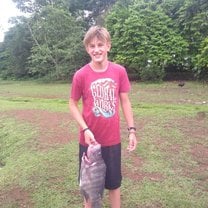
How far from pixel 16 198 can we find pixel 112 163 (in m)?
1.35

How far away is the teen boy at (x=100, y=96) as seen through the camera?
7.86 feet

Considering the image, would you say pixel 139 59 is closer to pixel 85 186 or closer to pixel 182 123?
pixel 182 123

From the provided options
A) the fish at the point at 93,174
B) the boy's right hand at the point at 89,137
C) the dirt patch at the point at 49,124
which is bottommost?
the dirt patch at the point at 49,124

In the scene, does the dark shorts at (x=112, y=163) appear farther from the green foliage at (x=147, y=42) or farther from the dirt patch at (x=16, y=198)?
the green foliage at (x=147, y=42)

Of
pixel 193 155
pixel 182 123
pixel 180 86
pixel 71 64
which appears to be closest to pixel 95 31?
pixel 193 155

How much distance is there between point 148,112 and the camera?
25.3 feet

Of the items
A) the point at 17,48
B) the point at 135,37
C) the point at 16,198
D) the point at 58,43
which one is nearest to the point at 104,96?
the point at 16,198

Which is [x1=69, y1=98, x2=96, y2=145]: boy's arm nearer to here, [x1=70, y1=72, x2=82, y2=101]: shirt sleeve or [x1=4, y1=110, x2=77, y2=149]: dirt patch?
[x1=70, y1=72, x2=82, y2=101]: shirt sleeve

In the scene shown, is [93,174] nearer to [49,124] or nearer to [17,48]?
[49,124]

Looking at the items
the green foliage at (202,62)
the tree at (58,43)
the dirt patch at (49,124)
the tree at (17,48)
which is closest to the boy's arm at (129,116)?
the dirt patch at (49,124)

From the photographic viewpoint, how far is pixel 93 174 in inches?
93.7

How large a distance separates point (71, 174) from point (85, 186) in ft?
5.21

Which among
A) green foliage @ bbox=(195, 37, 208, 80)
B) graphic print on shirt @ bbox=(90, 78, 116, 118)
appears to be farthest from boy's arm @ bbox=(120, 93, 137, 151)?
green foliage @ bbox=(195, 37, 208, 80)

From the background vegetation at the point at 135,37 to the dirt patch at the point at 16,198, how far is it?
10.1 meters
